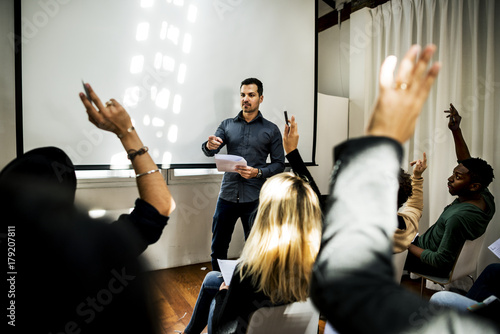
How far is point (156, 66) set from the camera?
2219mm

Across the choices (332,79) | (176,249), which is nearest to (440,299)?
(176,249)

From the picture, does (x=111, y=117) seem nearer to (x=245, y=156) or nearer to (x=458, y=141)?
(x=245, y=156)

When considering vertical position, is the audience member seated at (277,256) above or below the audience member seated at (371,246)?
below

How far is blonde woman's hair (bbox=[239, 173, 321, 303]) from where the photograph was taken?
95 centimetres

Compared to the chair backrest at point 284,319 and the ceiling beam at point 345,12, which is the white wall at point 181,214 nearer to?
the chair backrest at point 284,319

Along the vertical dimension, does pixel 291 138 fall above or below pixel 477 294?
above

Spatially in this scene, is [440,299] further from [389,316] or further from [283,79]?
[283,79]

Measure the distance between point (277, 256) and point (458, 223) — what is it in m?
1.50

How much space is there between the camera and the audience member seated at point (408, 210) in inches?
58.6

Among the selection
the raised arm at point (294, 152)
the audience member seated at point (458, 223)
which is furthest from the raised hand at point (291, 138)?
the audience member seated at point (458, 223)

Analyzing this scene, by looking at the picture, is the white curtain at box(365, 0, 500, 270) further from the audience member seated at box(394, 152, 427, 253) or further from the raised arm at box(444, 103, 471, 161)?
the audience member seated at box(394, 152, 427, 253)

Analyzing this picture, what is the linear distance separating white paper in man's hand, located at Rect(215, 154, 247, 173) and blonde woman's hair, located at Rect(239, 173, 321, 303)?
3.23ft

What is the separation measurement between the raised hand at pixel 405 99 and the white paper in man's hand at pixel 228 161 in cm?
167

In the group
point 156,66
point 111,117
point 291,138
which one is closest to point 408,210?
point 291,138
